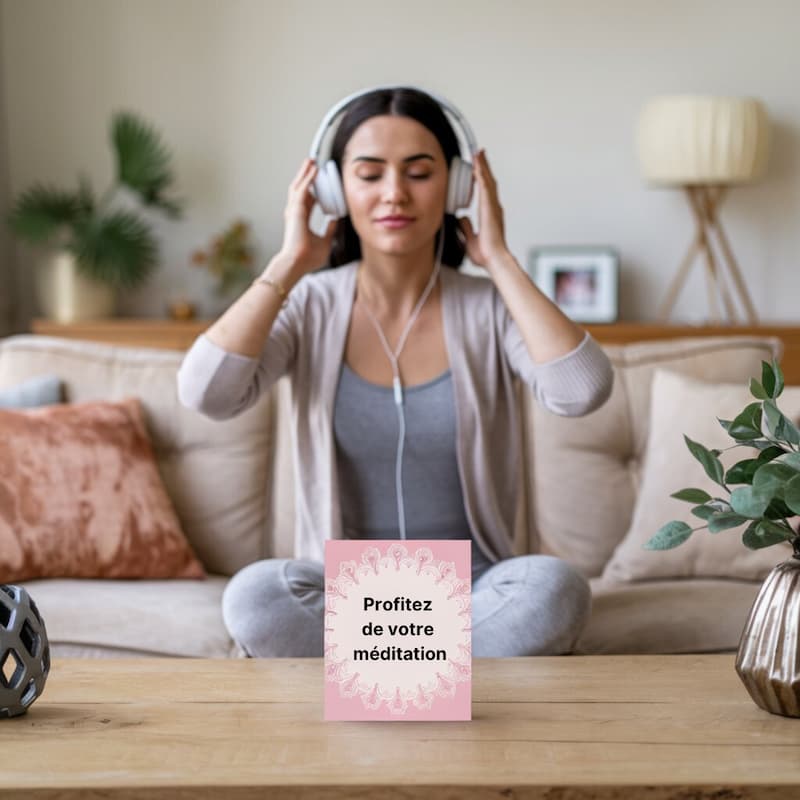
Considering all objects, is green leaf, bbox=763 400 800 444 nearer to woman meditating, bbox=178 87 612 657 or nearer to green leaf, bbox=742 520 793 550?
green leaf, bbox=742 520 793 550

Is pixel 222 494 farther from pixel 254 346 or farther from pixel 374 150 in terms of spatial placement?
pixel 374 150

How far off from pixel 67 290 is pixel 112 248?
0.20 m

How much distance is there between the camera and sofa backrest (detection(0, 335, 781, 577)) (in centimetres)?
220

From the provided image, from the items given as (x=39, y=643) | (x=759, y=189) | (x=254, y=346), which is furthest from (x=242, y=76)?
(x=39, y=643)

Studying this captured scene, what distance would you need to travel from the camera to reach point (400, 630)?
43.6 inches

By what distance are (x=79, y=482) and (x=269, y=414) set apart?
1.29ft

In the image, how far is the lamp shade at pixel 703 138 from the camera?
137 inches

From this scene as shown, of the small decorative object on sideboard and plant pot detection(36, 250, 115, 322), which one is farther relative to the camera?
the small decorative object on sideboard

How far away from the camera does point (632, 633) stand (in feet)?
5.98

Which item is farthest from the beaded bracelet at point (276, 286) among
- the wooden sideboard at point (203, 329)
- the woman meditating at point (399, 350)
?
the wooden sideboard at point (203, 329)

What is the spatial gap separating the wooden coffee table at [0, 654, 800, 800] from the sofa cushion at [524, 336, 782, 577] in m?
0.88

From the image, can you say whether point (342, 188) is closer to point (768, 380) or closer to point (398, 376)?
point (398, 376)

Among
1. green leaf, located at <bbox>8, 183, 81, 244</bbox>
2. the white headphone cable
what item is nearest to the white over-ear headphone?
the white headphone cable

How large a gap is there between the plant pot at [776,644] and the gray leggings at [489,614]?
460 millimetres
